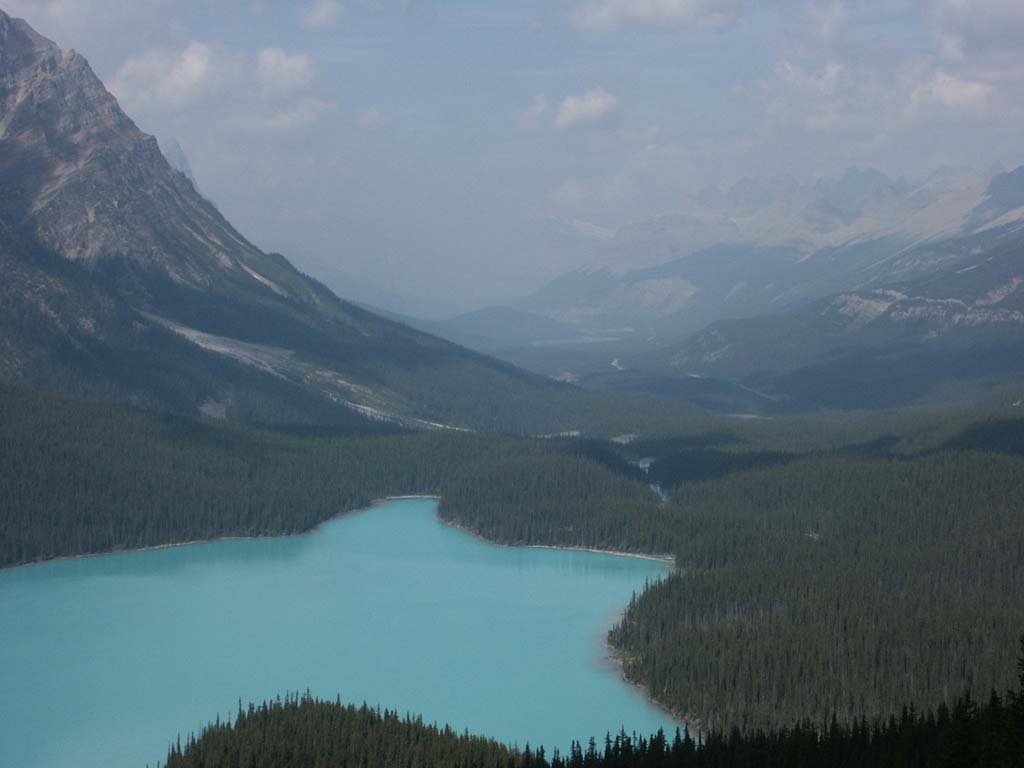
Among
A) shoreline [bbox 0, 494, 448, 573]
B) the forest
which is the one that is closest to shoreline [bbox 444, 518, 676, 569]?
the forest

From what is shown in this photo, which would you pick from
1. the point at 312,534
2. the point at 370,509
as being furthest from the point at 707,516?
the point at 370,509

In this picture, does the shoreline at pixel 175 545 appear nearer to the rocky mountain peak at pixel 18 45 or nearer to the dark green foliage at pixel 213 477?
the dark green foliage at pixel 213 477

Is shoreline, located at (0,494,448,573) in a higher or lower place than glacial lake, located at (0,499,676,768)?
higher

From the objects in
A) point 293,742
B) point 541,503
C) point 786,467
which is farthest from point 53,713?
point 786,467

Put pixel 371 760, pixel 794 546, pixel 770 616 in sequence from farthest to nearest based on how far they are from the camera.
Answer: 1. pixel 794 546
2. pixel 770 616
3. pixel 371 760

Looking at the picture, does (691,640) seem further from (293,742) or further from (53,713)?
(53,713)

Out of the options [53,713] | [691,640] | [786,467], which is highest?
[786,467]

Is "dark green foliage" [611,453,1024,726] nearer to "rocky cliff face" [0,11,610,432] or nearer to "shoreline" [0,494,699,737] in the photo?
"shoreline" [0,494,699,737]
